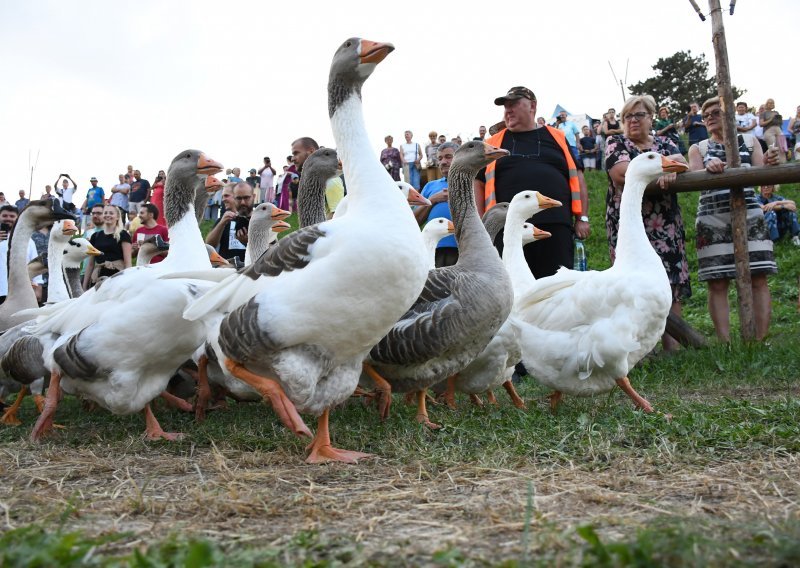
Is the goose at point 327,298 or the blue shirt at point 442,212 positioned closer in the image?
the goose at point 327,298

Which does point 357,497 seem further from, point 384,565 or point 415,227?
point 415,227

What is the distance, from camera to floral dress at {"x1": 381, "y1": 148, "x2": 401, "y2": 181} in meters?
20.5

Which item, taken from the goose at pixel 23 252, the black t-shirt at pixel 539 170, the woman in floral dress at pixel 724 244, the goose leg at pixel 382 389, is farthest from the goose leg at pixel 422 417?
the goose at pixel 23 252

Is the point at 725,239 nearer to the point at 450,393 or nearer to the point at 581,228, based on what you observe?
the point at 581,228

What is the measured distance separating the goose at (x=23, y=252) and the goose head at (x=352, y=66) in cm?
400

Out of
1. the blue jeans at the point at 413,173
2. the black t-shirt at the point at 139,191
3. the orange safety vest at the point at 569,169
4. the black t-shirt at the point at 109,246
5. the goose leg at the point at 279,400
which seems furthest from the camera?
the black t-shirt at the point at 139,191

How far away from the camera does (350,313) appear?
12.1 ft

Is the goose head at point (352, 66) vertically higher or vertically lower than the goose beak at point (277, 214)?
higher

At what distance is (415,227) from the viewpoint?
388 centimetres

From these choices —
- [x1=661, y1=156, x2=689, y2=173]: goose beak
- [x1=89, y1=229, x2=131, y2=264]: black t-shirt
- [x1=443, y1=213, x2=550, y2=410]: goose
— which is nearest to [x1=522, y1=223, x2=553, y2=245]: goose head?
[x1=661, y1=156, x2=689, y2=173]: goose beak

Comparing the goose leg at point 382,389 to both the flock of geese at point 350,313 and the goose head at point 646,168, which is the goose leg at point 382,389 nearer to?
the flock of geese at point 350,313

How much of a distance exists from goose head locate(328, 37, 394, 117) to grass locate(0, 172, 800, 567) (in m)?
2.01

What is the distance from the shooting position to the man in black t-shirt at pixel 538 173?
714 cm

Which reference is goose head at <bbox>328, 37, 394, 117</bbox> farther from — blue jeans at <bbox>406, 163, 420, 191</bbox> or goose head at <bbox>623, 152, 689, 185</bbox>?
blue jeans at <bbox>406, 163, 420, 191</bbox>
